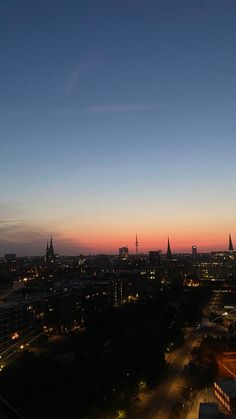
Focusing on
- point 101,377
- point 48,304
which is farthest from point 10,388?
point 48,304

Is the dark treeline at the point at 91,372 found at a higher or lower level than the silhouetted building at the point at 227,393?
higher

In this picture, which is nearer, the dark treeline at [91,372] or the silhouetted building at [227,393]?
the dark treeline at [91,372]

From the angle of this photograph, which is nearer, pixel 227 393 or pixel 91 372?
pixel 227 393

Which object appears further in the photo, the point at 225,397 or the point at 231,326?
the point at 231,326

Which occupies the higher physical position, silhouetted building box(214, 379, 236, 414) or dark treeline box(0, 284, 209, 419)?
dark treeline box(0, 284, 209, 419)

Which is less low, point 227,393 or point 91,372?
point 91,372

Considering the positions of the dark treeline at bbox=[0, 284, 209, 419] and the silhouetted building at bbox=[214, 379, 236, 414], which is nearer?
the dark treeline at bbox=[0, 284, 209, 419]

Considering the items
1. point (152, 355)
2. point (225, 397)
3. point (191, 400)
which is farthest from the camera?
point (152, 355)

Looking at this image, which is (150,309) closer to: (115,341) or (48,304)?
(48,304)
